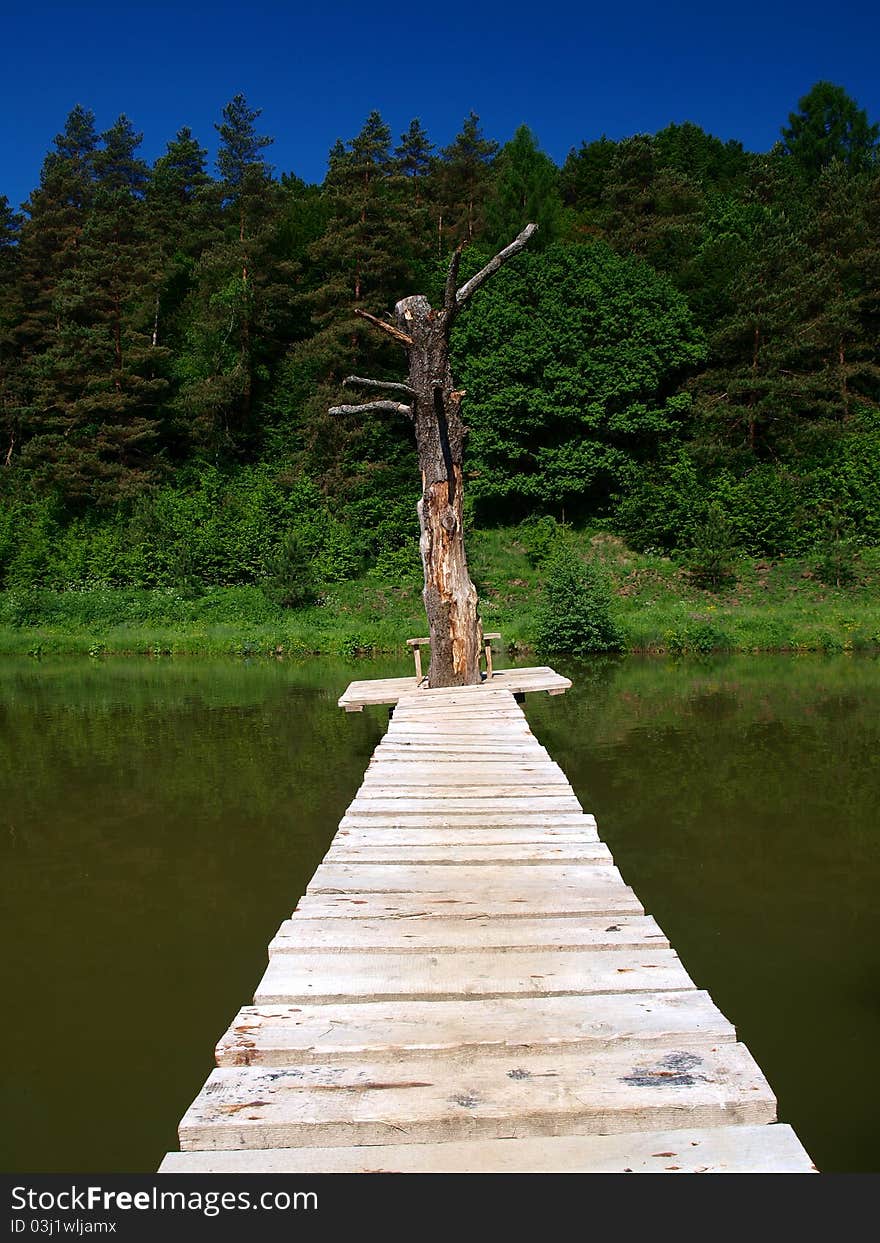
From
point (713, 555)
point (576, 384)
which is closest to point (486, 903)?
point (713, 555)

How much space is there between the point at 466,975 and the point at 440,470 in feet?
26.8

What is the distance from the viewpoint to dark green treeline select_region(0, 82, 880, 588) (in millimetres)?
26328

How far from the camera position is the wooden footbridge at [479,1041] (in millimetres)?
2242

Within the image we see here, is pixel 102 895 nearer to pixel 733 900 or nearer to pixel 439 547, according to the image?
pixel 733 900

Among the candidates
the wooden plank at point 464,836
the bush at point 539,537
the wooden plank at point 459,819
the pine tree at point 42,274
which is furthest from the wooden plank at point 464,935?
the pine tree at point 42,274

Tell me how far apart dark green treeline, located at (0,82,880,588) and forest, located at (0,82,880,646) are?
10 cm

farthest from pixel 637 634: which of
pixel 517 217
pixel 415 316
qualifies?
pixel 517 217

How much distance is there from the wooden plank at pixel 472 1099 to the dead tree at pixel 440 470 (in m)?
8.25

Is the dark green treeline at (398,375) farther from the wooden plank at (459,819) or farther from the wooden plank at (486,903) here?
the wooden plank at (486,903)

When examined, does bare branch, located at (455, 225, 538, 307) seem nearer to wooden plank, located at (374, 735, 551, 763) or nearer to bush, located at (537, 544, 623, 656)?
wooden plank, located at (374, 735, 551, 763)

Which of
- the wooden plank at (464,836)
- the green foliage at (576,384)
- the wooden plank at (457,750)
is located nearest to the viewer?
the wooden plank at (464,836)

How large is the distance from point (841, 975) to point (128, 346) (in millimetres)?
31852

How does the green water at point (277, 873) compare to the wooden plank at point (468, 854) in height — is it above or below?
below

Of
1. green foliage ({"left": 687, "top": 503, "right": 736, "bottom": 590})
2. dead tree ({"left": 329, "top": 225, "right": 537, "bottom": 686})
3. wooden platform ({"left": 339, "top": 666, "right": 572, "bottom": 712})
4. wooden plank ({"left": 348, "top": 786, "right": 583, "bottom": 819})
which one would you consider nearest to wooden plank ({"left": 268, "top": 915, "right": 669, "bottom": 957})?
wooden plank ({"left": 348, "top": 786, "right": 583, "bottom": 819})
